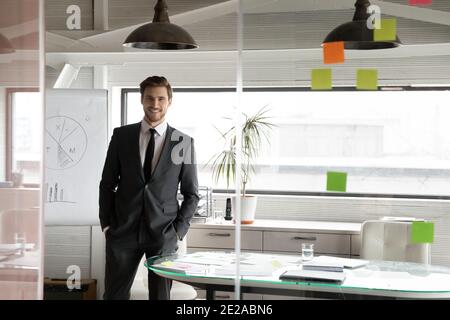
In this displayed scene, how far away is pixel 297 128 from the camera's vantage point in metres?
2.48

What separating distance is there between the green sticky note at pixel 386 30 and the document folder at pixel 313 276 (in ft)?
2.79

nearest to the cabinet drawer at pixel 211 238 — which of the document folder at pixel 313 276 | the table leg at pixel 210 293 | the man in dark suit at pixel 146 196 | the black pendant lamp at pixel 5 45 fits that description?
the man in dark suit at pixel 146 196

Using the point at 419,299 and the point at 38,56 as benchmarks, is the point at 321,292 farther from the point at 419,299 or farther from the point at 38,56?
the point at 38,56

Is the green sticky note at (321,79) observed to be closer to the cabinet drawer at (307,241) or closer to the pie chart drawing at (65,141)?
Result: the cabinet drawer at (307,241)

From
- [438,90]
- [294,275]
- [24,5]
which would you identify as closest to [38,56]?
[24,5]

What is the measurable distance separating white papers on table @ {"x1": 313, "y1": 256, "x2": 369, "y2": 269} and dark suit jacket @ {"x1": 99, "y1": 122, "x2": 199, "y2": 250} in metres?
0.96

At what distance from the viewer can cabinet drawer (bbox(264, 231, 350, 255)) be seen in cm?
243

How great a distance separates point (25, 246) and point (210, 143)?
118 inches

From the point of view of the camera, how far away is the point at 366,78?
240cm

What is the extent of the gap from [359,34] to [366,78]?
157 millimetres

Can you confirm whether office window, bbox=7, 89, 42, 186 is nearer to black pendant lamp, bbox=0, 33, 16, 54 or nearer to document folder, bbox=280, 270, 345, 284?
black pendant lamp, bbox=0, 33, 16, 54

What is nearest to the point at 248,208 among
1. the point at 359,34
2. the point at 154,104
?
the point at 359,34

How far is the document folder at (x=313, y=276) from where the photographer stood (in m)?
2.40

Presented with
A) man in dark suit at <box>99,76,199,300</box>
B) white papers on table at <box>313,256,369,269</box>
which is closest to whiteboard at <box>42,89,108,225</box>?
man in dark suit at <box>99,76,199,300</box>
